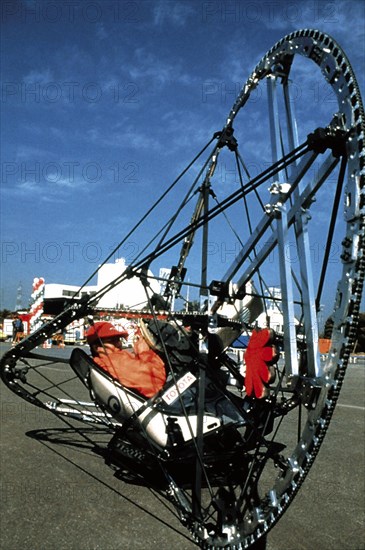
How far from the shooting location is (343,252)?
9.61 feet

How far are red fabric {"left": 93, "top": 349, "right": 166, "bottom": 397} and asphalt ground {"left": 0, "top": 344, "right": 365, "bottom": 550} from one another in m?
0.76

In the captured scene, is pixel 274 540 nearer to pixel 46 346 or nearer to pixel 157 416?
pixel 157 416

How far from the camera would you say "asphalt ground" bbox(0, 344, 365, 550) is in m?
4.04

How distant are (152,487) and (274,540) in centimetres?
170

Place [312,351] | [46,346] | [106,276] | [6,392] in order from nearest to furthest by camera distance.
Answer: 1. [312,351]
2. [6,392]
3. [46,346]
4. [106,276]

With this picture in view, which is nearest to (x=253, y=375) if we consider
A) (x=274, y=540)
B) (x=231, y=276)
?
(x=231, y=276)

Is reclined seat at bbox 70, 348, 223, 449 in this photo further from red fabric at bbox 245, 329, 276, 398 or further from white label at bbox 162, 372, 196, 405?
red fabric at bbox 245, 329, 276, 398

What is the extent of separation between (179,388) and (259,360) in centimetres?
88

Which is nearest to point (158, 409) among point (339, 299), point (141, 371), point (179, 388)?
point (179, 388)

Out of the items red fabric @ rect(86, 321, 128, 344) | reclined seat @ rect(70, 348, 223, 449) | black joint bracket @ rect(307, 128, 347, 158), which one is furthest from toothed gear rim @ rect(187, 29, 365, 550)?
red fabric @ rect(86, 321, 128, 344)

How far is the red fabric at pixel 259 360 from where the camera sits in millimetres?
3646

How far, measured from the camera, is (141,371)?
489 cm

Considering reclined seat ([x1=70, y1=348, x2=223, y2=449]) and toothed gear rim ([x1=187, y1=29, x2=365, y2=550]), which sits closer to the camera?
toothed gear rim ([x1=187, y1=29, x2=365, y2=550])

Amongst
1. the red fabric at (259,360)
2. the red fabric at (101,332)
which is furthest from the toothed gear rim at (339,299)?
the red fabric at (101,332)
